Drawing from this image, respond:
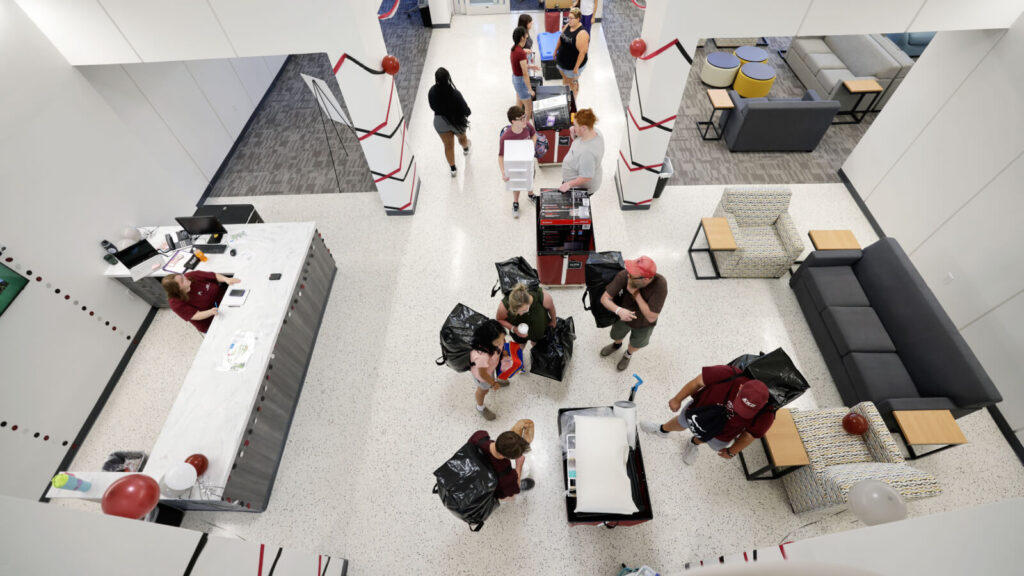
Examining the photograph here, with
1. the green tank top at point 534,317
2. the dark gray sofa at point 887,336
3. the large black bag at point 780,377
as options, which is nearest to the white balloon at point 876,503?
the large black bag at point 780,377

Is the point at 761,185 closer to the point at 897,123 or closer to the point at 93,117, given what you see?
the point at 897,123

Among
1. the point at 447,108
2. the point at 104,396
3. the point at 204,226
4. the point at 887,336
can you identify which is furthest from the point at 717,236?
the point at 104,396

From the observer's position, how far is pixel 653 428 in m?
4.16

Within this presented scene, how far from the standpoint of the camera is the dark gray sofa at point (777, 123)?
6.37m

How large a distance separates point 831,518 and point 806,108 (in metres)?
5.54

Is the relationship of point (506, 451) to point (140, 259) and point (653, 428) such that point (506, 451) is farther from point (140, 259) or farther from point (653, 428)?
point (140, 259)

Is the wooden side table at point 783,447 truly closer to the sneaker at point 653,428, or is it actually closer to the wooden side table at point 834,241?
the sneaker at point 653,428

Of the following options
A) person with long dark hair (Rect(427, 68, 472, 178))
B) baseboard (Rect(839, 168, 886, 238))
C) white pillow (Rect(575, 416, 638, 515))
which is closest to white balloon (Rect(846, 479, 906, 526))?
white pillow (Rect(575, 416, 638, 515))

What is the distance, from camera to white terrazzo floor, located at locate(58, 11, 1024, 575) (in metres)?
3.71

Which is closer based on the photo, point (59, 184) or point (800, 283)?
point (59, 184)

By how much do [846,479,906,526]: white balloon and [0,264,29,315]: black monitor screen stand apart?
22.3ft

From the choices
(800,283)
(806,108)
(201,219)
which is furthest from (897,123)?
(201,219)

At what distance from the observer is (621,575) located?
10.9ft

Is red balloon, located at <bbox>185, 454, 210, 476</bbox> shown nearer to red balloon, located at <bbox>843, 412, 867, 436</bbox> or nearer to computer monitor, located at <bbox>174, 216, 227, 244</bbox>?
computer monitor, located at <bbox>174, 216, 227, 244</bbox>
